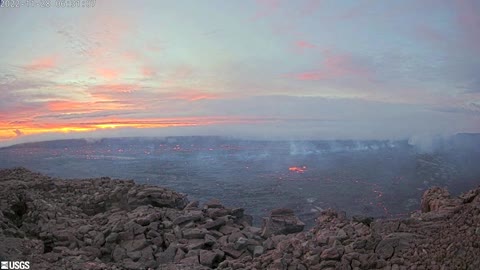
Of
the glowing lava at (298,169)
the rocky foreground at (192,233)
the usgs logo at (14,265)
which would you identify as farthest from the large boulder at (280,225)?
the glowing lava at (298,169)

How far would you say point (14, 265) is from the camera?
7.91 m

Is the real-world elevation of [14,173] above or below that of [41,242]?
above

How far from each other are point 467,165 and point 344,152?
23564mm

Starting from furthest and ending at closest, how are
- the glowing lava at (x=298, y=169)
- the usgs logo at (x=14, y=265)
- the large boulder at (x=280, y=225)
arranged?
the glowing lava at (x=298, y=169) < the large boulder at (x=280, y=225) < the usgs logo at (x=14, y=265)

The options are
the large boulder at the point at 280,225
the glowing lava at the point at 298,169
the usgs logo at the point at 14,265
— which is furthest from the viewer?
the glowing lava at the point at 298,169

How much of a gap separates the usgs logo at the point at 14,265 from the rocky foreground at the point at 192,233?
0.82ft

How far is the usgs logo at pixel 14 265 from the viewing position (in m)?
7.78

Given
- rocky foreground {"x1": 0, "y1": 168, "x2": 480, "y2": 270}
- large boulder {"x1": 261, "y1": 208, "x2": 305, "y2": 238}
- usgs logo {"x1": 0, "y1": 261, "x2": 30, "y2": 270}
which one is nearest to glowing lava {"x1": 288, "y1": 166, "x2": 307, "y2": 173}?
rocky foreground {"x1": 0, "y1": 168, "x2": 480, "y2": 270}

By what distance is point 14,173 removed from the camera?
52.2 feet

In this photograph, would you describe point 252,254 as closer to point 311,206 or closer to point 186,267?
point 186,267

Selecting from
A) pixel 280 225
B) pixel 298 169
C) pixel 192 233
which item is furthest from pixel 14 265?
pixel 298 169

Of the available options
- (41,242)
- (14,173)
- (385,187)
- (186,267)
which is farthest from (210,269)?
(385,187)

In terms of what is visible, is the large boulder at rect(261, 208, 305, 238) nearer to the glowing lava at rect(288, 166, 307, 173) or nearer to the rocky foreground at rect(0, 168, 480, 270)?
the rocky foreground at rect(0, 168, 480, 270)

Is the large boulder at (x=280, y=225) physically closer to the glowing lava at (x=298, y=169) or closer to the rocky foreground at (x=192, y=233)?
the rocky foreground at (x=192, y=233)
